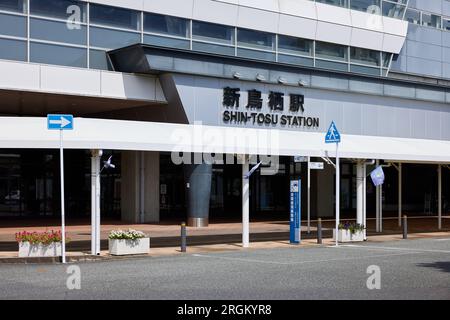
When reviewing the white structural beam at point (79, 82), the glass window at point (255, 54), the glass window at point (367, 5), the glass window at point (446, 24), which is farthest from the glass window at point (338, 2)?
the white structural beam at point (79, 82)

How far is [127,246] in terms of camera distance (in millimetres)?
18297

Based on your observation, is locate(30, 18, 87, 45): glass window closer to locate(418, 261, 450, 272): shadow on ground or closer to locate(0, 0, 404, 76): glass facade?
locate(0, 0, 404, 76): glass facade

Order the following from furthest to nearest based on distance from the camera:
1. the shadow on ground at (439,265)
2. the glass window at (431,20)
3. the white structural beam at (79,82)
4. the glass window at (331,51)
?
the glass window at (431,20) → the glass window at (331,51) → the white structural beam at (79,82) → the shadow on ground at (439,265)

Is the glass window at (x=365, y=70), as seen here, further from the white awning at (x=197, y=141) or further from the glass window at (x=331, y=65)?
the white awning at (x=197, y=141)

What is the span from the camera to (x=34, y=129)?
18172 mm

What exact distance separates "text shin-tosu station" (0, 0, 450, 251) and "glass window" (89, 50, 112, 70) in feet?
0.27

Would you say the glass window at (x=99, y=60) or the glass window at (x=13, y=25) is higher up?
the glass window at (x=13, y=25)

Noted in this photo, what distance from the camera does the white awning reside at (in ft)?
59.1

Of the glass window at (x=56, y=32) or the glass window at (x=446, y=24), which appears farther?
the glass window at (x=446, y=24)

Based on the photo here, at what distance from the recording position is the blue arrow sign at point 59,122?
16703mm

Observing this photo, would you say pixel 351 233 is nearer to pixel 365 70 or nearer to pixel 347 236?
pixel 347 236

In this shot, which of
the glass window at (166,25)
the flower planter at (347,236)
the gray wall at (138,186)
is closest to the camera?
the flower planter at (347,236)

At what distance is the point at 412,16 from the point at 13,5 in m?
23.7

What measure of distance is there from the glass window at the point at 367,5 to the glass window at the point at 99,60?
1495 cm
